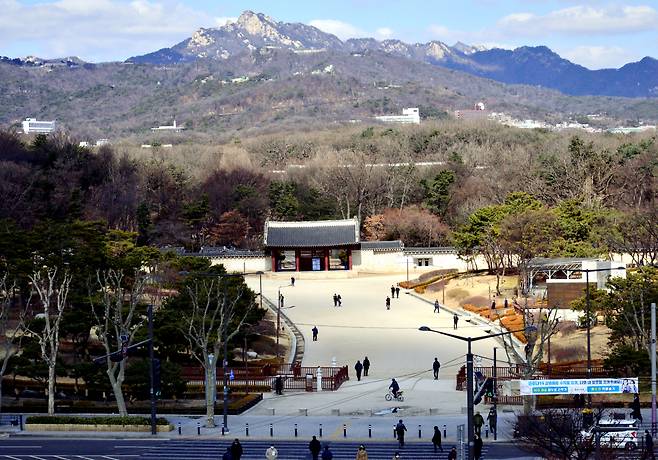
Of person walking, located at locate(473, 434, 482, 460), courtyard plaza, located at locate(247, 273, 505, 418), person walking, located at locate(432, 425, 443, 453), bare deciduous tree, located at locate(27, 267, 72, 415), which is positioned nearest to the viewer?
person walking, located at locate(473, 434, 482, 460)

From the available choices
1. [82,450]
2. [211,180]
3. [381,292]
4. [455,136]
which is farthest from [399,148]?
[82,450]

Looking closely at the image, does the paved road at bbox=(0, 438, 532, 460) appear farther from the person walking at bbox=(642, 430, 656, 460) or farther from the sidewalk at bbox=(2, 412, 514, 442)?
the person walking at bbox=(642, 430, 656, 460)

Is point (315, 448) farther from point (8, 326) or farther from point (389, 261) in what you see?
point (389, 261)

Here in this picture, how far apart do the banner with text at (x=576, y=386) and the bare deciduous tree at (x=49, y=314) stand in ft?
50.6

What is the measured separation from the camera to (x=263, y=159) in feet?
475

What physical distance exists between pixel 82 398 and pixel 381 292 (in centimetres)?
3559

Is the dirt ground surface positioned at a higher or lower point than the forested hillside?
lower

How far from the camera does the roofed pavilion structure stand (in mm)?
88769

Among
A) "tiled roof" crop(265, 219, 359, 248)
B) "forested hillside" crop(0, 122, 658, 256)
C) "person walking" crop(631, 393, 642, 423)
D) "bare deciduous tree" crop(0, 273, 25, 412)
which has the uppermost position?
"forested hillside" crop(0, 122, 658, 256)

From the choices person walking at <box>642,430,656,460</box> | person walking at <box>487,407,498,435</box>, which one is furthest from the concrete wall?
person walking at <box>642,430,656,460</box>

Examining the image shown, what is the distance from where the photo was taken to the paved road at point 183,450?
33125mm

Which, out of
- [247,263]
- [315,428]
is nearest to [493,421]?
[315,428]

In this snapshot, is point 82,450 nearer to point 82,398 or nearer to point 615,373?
point 82,398

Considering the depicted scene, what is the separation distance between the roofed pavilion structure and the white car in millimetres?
56173
